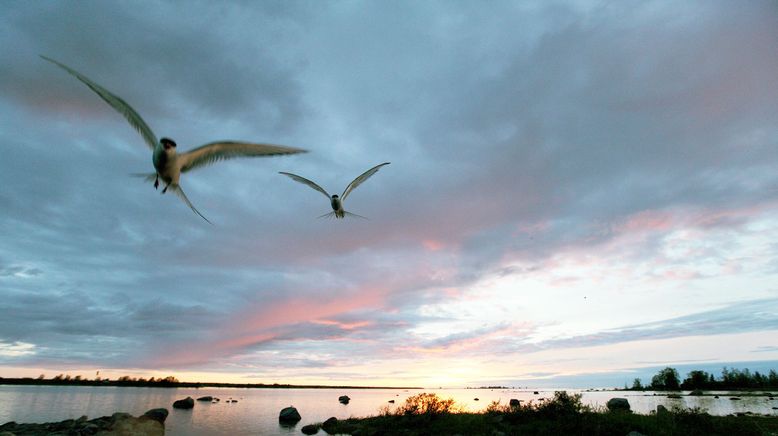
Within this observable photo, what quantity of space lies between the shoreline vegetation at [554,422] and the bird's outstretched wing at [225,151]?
66.0 feet

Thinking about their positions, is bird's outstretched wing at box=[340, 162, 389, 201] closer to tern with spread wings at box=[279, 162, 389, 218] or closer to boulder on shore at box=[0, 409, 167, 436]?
tern with spread wings at box=[279, 162, 389, 218]

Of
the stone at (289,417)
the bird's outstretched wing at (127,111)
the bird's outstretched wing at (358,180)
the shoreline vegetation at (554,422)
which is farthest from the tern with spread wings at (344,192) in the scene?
the stone at (289,417)

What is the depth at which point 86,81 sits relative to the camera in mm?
11125

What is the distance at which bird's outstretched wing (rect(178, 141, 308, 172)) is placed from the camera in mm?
13306

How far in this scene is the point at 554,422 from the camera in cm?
2372

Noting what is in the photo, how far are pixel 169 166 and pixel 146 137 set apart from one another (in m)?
1.49

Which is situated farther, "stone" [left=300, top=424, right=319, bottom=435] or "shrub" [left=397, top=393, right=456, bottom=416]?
"stone" [left=300, top=424, right=319, bottom=435]

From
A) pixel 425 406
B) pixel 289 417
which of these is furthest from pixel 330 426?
pixel 289 417

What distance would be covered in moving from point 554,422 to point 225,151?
2367 cm

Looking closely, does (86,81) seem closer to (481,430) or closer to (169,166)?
(169,166)

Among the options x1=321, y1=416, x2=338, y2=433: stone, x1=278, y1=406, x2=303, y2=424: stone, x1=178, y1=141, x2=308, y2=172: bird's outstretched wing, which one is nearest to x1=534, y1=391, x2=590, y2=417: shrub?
x1=321, y1=416, x2=338, y2=433: stone

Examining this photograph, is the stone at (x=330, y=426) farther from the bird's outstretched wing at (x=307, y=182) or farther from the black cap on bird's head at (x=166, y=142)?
the black cap on bird's head at (x=166, y=142)

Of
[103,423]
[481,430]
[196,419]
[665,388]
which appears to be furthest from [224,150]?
[665,388]

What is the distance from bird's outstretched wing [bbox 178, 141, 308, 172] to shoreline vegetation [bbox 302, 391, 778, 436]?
66.0ft
